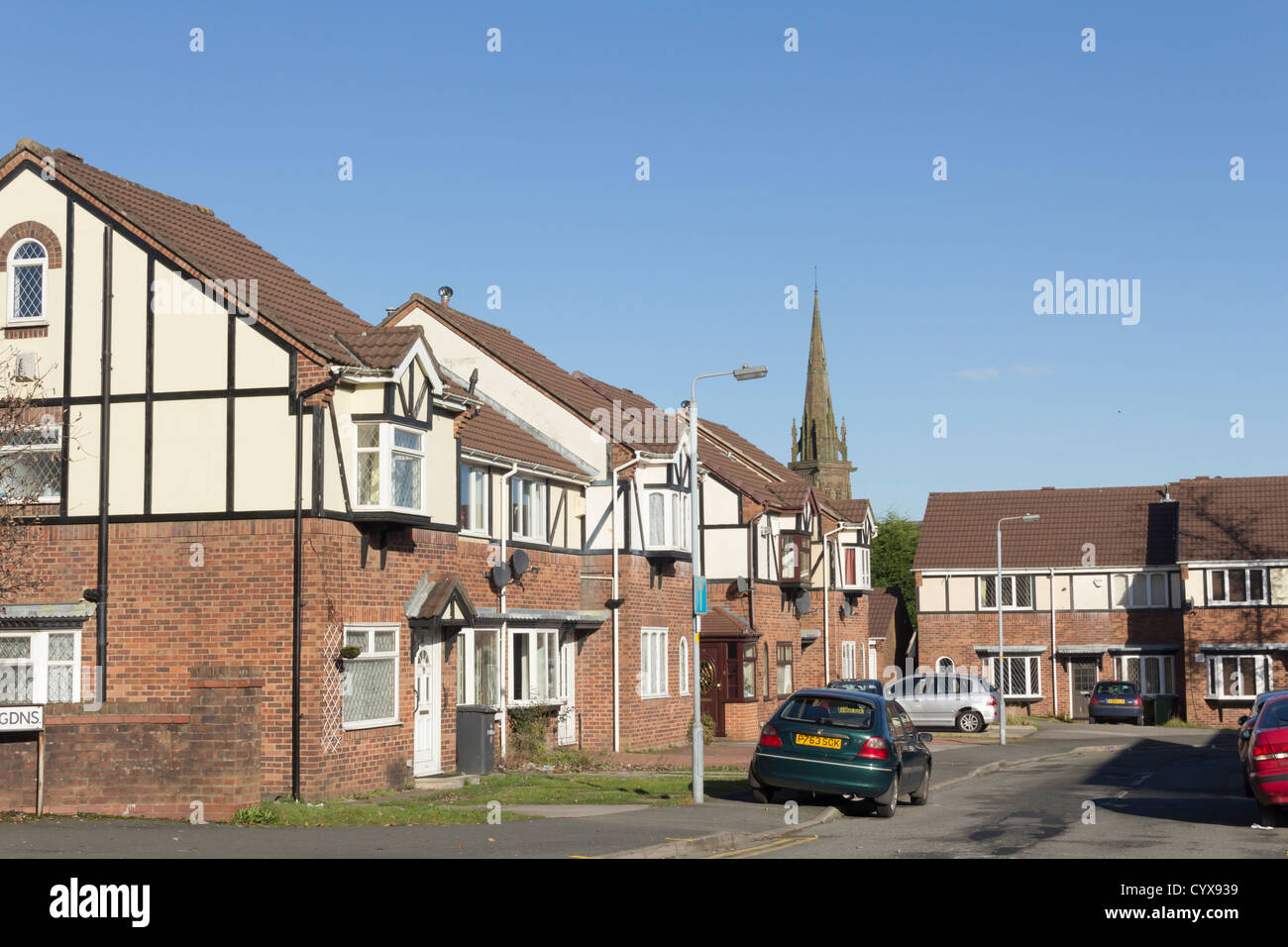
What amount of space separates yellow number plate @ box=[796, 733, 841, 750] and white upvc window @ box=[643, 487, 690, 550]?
43.4 feet

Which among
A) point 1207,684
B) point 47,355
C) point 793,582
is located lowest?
point 1207,684

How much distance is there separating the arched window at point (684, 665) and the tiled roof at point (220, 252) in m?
12.7

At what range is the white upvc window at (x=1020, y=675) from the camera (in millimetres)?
57500

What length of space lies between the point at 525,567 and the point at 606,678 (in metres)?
4.69

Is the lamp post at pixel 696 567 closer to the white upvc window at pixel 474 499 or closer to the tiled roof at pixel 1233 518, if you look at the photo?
the white upvc window at pixel 474 499

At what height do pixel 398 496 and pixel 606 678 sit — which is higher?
pixel 398 496

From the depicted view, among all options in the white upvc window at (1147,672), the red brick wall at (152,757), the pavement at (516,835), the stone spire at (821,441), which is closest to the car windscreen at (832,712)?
the pavement at (516,835)

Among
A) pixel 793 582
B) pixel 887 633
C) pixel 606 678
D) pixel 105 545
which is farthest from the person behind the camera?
pixel 887 633

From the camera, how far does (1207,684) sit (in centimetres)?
5212

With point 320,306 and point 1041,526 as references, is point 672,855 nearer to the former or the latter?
point 320,306

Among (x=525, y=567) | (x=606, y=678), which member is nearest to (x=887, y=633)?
(x=606, y=678)

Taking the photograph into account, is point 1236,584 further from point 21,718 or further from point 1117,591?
point 21,718

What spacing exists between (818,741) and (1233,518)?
1575 inches

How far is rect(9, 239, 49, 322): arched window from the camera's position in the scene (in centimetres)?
2162
